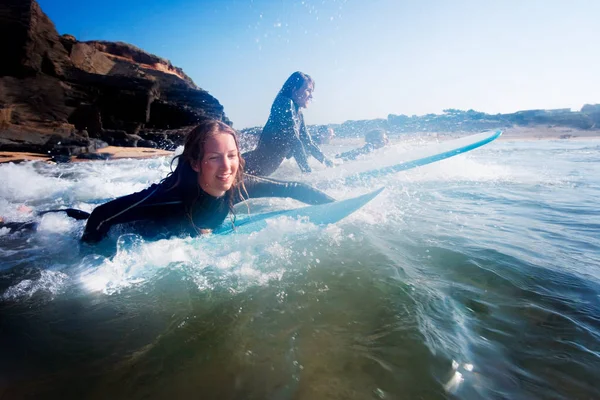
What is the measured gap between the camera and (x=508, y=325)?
1.50 m

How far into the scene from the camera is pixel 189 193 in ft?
7.30

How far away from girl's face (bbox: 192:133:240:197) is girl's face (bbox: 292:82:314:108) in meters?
2.77

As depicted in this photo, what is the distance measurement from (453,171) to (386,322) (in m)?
6.61

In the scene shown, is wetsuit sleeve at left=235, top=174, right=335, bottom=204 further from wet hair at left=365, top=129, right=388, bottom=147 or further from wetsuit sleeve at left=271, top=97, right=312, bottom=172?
wet hair at left=365, top=129, right=388, bottom=147

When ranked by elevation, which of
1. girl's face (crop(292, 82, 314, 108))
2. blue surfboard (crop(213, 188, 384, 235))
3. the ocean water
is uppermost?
girl's face (crop(292, 82, 314, 108))

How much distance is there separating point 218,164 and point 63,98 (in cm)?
1414

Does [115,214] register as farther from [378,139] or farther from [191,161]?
[378,139]

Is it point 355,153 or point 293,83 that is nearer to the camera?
point 293,83

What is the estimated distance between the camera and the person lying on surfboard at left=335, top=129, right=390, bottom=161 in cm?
711

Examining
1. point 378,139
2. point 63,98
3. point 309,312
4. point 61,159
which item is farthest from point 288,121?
point 63,98

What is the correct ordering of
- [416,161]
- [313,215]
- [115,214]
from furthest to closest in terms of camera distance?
[416,161]
[313,215]
[115,214]

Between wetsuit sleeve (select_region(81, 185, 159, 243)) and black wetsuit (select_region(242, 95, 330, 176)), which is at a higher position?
black wetsuit (select_region(242, 95, 330, 176))

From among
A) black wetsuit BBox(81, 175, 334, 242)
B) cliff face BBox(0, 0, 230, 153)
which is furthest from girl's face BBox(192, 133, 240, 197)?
cliff face BBox(0, 0, 230, 153)

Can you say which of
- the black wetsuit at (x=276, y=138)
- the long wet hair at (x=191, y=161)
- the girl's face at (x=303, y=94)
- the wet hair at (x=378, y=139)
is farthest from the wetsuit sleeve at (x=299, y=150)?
the wet hair at (x=378, y=139)
